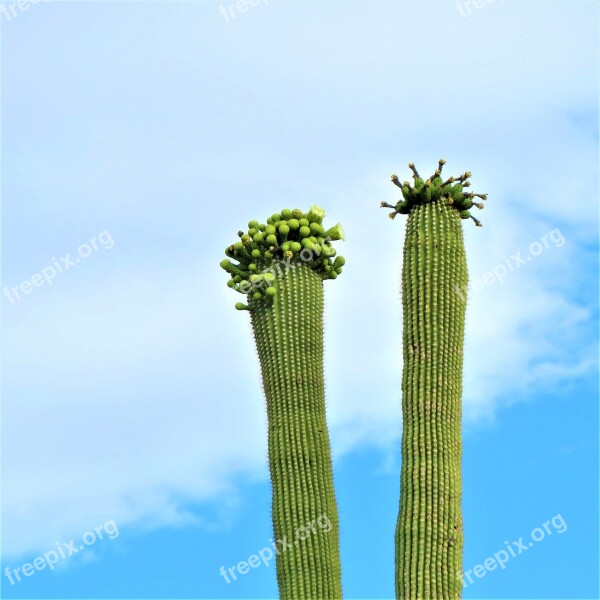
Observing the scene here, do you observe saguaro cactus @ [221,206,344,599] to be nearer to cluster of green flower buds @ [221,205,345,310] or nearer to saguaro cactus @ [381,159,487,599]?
cluster of green flower buds @ [221,205,345,310]

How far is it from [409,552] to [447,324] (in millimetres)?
3079

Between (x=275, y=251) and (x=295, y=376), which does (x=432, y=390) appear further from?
(x=275, y=251)

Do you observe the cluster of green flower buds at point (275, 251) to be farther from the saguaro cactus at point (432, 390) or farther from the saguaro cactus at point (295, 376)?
the saguaro cactus at point (432, 390)

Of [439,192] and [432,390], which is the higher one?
[439,192]

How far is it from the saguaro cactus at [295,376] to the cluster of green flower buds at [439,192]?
1.37 metres

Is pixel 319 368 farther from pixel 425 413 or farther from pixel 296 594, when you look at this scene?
pixel 296 594

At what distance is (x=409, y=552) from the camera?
13.9 meters

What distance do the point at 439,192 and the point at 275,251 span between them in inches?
99.6

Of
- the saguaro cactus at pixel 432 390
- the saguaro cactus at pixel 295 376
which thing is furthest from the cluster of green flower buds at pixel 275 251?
the saguaro cactus at pixel 432 390

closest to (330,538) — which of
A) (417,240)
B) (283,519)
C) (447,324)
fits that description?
(283,519)

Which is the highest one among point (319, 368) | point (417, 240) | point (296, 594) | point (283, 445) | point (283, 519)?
point (417, 240)

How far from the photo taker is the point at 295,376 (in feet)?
49.0

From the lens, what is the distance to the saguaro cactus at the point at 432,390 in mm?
13898

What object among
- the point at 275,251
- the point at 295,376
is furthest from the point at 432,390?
the point at 275,251
